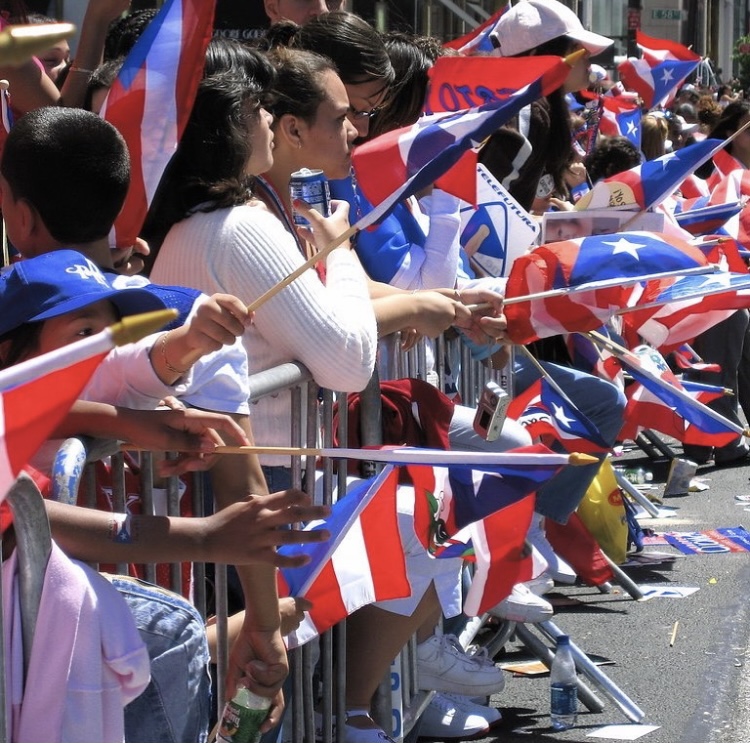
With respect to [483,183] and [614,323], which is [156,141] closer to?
[483,183]

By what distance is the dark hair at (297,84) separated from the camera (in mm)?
3986

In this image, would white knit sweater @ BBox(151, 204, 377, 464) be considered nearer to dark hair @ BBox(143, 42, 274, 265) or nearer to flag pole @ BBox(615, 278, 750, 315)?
dark hair @ BBox(143, 42, 274, 265)

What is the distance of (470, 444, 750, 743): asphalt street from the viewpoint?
456cm

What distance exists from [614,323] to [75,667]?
415cm

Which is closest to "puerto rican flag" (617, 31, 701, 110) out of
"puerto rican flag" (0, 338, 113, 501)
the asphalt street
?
the asphalt street

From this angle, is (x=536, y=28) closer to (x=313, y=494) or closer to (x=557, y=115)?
(x=557, y=115)

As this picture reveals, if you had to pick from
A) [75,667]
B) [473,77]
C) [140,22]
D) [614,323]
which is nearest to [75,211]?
[75,667]

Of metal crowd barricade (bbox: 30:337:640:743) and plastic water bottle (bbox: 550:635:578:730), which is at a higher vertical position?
metal crowd barricade (bbox: 30:337:640:743)

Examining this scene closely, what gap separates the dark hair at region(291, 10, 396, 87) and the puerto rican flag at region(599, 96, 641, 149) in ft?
19.9

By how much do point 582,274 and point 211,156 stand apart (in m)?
1.23

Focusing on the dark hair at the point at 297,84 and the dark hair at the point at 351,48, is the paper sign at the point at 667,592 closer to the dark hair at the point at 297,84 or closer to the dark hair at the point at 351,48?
the dark hair at the point at 351,48

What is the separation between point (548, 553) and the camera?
5340mm

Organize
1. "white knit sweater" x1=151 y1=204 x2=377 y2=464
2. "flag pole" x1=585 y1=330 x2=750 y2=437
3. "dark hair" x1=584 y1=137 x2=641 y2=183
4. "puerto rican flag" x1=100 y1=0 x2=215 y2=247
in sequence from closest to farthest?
"white knit sweater" x1=151 y1=204 x2=377 y2=464 < "puerto rican flag" x1=100 y1=0 x2=215 y2=247 < "flag pole" x1=585 y1=330 x2=750 y2=437 < "dark hair" x1=584 y1=137 x2=641 y2=183

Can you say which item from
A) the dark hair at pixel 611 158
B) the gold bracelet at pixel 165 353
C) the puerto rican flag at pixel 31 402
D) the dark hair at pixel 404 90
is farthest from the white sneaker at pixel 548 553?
the dark hair at pixel 611 158
